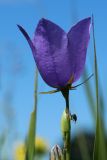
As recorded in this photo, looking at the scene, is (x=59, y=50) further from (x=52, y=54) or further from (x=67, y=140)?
(x=67, y=140)

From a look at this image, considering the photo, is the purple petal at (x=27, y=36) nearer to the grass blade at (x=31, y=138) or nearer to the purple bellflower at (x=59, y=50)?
the purple bellflower at (x=59, y=50)

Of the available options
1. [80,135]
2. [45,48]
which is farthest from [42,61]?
[80,135]

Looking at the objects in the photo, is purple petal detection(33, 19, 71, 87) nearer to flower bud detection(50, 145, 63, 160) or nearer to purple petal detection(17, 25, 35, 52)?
purple petal detection(17, 25, 35, 52)

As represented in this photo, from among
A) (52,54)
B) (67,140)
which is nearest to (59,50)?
(52,54)

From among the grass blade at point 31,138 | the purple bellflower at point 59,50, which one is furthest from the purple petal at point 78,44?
the grass blade at point 31,138

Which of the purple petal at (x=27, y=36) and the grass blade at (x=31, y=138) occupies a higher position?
the purple petal at (x=27, y=36)

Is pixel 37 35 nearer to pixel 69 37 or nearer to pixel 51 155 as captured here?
pixel 69 37

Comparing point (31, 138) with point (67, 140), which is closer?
point (67, 140)
